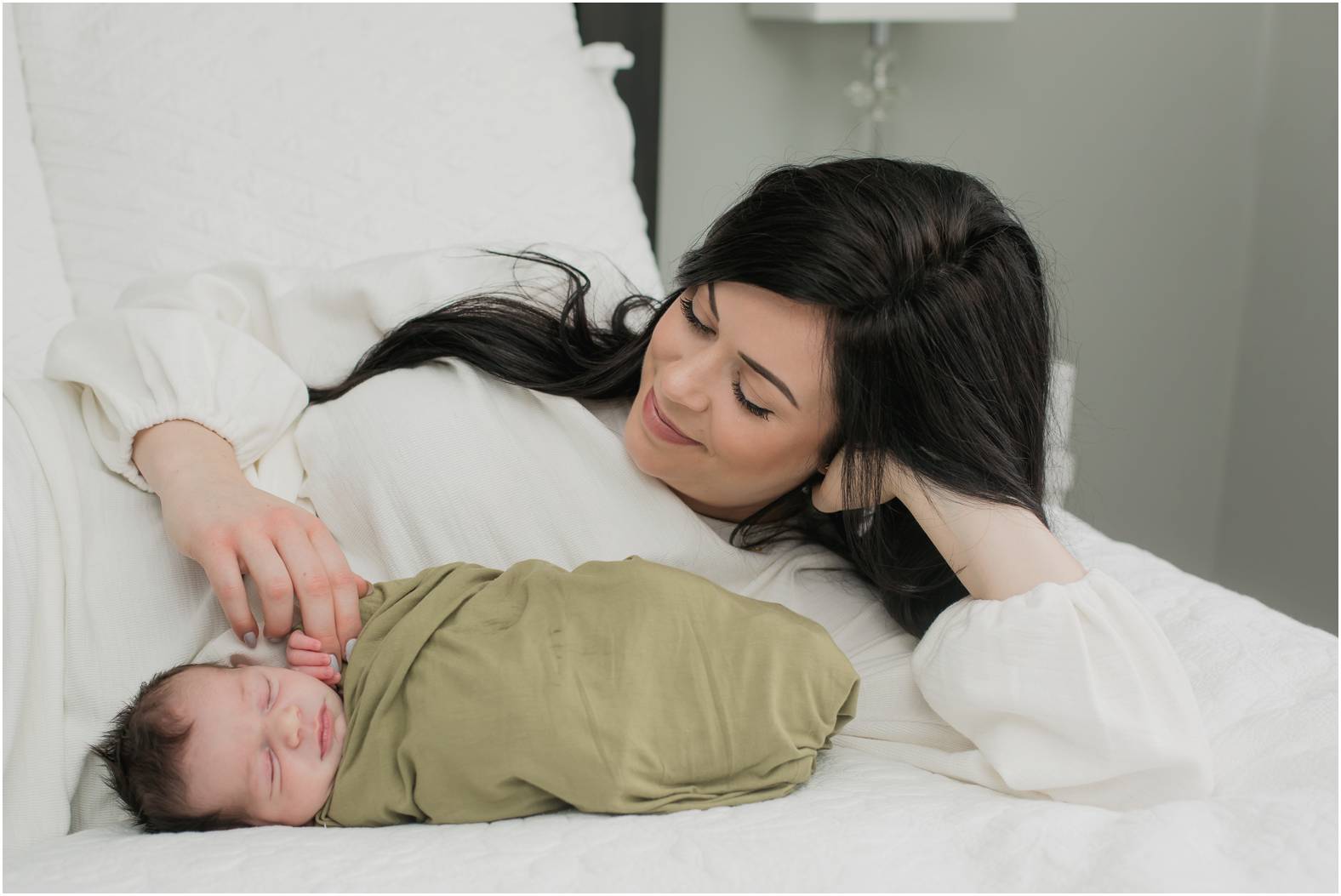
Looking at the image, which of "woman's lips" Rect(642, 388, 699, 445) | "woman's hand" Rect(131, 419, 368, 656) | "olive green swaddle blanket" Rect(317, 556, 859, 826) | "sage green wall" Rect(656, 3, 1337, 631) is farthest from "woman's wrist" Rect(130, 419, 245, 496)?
"sage green wall" Rect(656, 3, 1337, 631)

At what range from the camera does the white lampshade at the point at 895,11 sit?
202 cm

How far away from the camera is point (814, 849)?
71cm

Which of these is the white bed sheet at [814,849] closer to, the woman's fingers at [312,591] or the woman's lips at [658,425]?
the woman's fingers at [312,591]

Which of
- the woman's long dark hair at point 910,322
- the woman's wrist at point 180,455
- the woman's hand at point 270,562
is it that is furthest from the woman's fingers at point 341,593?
the woman's long dark hair at point 910,322

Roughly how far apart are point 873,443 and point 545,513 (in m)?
0.30

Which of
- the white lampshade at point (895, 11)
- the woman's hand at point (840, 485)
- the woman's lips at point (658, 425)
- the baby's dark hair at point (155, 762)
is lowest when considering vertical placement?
the baby's dark hair at point (155, 762)

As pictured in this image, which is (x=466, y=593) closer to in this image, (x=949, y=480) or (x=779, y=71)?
(x=949, y=480)

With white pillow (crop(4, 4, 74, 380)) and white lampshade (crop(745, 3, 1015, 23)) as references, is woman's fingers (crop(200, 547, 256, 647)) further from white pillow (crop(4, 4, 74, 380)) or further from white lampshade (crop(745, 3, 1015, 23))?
white lampshade (crop(745, 3, 1015, 23))

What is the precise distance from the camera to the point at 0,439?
91cm

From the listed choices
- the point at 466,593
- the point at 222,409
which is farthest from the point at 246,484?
the point at 466,593

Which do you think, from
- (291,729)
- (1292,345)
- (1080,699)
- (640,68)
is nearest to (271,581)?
(291,729)

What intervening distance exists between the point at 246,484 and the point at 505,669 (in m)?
0.33

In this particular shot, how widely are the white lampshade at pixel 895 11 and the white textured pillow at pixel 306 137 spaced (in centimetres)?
56

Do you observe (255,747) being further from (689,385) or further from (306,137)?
(306,137)
